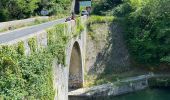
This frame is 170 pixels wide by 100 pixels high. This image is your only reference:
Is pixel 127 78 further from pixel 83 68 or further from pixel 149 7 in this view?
pixel 149 7

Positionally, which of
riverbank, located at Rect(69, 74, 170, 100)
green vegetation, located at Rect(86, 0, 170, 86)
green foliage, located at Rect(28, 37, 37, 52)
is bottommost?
riverbank, located at Rect(69, 74, 170, 100)

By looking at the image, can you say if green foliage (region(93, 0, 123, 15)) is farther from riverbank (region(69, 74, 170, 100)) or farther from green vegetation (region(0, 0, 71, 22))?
riverbank (region(69, 74, 170, 100))

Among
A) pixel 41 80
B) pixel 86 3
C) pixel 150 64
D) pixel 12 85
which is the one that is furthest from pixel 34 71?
pixel 86 3

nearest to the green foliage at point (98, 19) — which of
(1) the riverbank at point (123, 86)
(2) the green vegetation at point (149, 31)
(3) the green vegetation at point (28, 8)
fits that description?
(2) the green vegetation at point (149, 31)

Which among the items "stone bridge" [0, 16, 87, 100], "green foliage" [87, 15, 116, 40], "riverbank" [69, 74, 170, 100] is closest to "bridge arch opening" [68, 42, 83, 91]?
"stone bridge" [0, 16, 87, 100]

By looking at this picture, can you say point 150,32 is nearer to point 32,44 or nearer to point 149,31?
point 149,31

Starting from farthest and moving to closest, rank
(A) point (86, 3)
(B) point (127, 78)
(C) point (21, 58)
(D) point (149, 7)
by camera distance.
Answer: (A) point (86, 3) < (D) point (149, 7) < (B) point (127, 78) < (C) point (21, 58)
